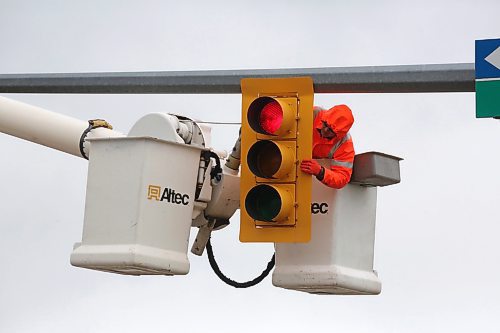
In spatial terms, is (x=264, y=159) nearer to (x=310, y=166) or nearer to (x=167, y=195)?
(x=310, y=166)

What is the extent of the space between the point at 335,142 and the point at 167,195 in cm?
149

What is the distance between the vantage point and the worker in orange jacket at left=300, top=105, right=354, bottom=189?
40.3ft

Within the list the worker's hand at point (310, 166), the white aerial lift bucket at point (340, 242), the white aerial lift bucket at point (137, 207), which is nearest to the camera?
the worker's hand at point (310, 166)

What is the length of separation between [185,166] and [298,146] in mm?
1656

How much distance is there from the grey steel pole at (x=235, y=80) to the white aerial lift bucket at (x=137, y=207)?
2.14 ft

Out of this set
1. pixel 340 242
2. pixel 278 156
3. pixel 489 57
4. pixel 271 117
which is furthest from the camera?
pixel 340 242

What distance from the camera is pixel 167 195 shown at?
1272 centimetres

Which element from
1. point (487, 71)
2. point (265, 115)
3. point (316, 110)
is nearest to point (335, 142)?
point (316, 110)

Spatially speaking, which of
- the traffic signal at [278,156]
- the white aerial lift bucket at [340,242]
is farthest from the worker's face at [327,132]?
the traffic signal at [278,156]

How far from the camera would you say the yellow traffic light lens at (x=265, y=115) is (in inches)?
452

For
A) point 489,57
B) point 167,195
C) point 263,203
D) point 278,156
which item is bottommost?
point 263,203

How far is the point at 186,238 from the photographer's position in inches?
510

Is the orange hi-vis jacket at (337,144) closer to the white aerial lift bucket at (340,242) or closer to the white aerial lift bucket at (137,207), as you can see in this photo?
the white aerial lift bucket at (340,242)

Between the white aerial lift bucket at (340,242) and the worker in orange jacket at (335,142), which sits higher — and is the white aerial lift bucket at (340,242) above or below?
below
